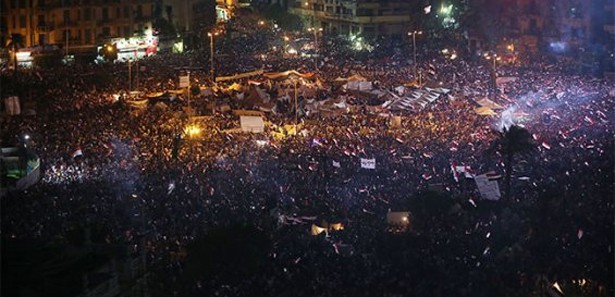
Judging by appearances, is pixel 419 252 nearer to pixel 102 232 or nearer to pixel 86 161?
pixel 102 232

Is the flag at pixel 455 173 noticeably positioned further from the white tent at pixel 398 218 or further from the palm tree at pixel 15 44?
the palm tree at pixel 15 44

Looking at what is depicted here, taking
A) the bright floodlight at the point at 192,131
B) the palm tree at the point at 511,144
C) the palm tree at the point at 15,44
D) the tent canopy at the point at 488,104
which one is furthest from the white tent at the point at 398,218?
the palm tree at the point at 15,44

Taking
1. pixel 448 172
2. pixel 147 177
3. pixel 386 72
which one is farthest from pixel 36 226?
pixel 386 72

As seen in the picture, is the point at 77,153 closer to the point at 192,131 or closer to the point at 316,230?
the point at 192,131

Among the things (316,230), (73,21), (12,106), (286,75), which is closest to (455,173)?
(316,230)

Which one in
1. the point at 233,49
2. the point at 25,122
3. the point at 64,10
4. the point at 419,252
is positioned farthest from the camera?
the point at 64,10

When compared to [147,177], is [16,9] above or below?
above
